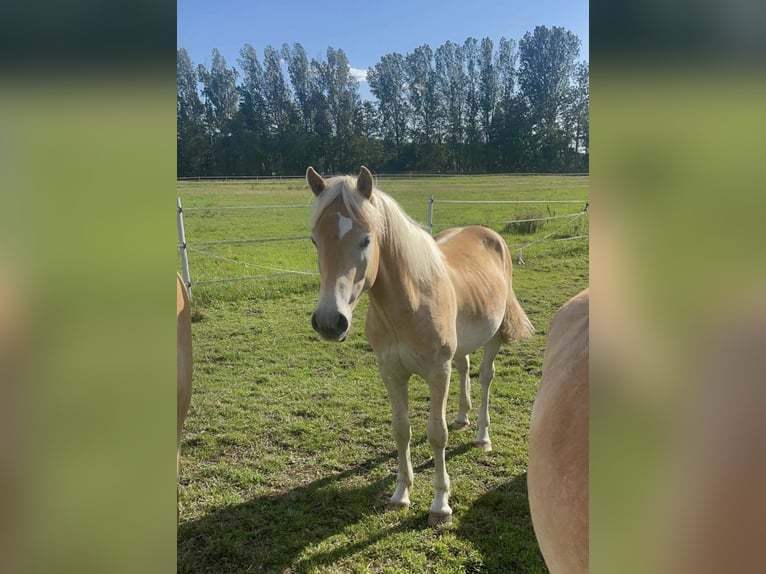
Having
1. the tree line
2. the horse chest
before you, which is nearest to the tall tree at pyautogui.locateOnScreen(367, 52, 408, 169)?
the tree line

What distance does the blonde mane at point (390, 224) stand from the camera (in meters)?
1.93

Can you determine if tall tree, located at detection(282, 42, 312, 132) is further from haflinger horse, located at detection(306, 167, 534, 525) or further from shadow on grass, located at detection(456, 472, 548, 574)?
shadow on grass, located at detection(456, 472, 548, 574)

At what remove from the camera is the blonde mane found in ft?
6.33

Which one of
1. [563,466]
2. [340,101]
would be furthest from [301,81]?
[563,466]

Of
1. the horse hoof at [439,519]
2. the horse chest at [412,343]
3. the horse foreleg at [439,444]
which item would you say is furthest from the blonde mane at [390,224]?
the horse hoof at [439,519]

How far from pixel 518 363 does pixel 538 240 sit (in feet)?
14.1

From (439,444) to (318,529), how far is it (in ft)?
2.23

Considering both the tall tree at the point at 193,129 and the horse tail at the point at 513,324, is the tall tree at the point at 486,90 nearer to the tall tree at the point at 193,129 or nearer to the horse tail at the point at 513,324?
the tall tree at the point at 193,129

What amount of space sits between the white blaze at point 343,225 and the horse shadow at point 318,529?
1.37 m

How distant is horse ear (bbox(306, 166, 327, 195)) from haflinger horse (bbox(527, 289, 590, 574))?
4.03 feet

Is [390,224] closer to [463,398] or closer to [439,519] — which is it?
[439,519]
